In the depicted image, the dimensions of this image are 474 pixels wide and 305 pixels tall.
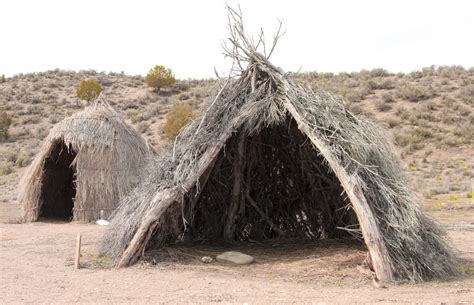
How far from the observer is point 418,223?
20.7 feet

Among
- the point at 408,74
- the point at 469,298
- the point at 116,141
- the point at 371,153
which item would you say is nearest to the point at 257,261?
the point at 371,153

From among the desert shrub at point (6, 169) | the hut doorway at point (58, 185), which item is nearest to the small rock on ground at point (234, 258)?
the hut doorway at point (58, 185)

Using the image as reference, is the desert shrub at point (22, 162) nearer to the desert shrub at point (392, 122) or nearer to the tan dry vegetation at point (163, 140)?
the tan dry vegetation at point (163, 140)

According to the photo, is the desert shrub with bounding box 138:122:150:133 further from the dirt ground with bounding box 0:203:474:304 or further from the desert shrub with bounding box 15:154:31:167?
the dirt ground with bounding box 0:203:474:304

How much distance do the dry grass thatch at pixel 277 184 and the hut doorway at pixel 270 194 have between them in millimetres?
19

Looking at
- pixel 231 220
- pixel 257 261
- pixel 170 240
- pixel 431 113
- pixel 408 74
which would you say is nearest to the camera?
pixel 257 261

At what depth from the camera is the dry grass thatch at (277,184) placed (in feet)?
20.7

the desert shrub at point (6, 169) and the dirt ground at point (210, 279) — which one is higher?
the desert shrub at point (6, 169)

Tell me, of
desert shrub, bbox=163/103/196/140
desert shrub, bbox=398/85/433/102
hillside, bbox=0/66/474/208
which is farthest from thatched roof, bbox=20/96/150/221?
desert shrub, bbox=398/85/433/102

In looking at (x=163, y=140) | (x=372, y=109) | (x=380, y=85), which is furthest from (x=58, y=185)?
(x=380, y=85)

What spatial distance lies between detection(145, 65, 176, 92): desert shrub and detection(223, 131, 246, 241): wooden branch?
2550 cm

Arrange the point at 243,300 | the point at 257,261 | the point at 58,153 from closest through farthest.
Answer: the point at 243,300
the point at 257,261
the point at 58,153

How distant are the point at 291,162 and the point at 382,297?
14.3 ft

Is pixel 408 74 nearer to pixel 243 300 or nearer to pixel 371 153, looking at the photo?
pixel 371 153
